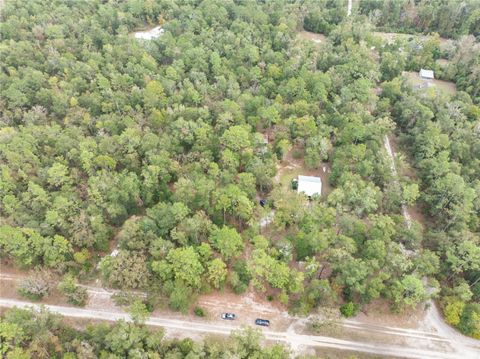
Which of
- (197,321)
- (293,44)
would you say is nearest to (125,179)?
(197,321)

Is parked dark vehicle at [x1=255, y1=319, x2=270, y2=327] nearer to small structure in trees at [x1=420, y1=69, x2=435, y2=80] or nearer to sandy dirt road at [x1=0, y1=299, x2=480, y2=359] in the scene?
sandy dirt road at [x1=0, y1=299, x2=480, y2=359]

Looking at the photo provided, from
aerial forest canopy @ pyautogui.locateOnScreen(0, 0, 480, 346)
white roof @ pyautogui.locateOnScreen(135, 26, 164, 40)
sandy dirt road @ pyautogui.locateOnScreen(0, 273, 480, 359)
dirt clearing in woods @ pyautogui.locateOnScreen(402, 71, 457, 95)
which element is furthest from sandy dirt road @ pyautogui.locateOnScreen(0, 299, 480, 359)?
white roof @ pyautogui.locateOnScreen(135, 26, 164, 40)

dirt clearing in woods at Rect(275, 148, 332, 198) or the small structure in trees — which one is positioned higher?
the small structure in trees

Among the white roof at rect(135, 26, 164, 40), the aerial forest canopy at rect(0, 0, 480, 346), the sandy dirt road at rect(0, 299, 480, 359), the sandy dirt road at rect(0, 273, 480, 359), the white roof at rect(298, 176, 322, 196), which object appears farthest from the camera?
the white roof at rect(135, 26, 164, 40)

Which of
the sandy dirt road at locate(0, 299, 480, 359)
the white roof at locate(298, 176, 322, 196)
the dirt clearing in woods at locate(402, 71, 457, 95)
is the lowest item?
the sandy dirt road at locate(0, 299, 480, 359)

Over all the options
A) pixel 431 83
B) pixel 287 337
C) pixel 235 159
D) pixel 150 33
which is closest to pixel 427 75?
pixel 431 83

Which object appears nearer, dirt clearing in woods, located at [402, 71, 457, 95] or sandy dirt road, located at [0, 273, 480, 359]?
sandy dirt road, located at [0, 273, 480, 359]

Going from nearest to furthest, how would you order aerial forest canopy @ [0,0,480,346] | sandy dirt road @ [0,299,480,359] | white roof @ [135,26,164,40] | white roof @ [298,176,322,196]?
1. sandy dirt road @ [0,299,480,359]
2. aerial forest canopy @ [0,0,480,346]
3. white roof @ [298,176,322,196]
4. white roof @ [135,26,164,40]
